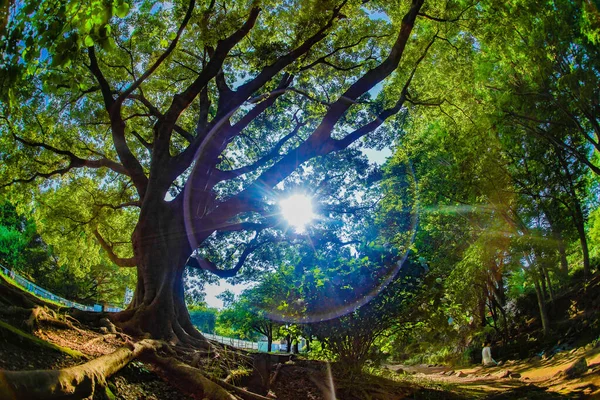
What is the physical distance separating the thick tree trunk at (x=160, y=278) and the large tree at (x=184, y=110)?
3 centimetres

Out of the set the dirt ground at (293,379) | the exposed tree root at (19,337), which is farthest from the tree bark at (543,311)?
the exposed tree root at (19,337)

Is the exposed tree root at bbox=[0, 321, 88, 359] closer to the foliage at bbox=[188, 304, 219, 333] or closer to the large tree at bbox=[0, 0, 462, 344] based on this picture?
the large tree at bbox=[0, 0, 462, 344]

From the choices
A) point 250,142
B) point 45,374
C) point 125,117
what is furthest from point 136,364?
point 250,142

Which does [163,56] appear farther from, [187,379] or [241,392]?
[241,392]

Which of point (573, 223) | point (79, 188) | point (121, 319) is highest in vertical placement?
point (79, 188)

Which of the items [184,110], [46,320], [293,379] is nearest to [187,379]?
[46,320]

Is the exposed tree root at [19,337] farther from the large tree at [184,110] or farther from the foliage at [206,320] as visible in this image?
the foliage at [206,320]

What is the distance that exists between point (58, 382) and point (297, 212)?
11411 millimetres

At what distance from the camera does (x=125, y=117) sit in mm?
12766

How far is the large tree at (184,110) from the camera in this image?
25.9 feet

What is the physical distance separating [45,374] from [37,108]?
1171 centimetres

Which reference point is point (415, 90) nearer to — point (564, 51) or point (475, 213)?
point (564, 51)

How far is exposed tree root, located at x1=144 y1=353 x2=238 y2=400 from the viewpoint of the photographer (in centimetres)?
446

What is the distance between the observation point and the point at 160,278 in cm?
803
